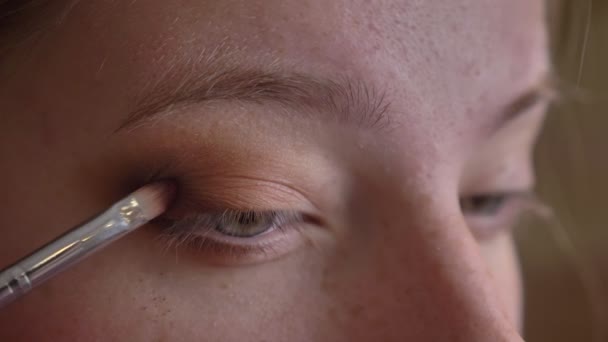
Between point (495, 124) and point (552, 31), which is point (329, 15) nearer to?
point (495, 124)

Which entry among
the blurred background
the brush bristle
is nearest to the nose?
the brush bristle

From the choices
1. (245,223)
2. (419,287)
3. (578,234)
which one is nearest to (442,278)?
(419,287)

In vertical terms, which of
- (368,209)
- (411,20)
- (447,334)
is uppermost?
(411,20)

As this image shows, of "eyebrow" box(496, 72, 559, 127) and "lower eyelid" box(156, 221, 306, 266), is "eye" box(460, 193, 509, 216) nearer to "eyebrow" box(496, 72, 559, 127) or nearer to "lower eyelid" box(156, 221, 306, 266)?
"eyebrow" box(496, 72, 559, 127)

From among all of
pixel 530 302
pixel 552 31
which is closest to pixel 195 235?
pixel 552 31

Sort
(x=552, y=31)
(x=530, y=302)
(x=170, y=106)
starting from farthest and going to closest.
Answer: (x=530, y=302) < (x=552, y=31) < (x=170, y=106)
